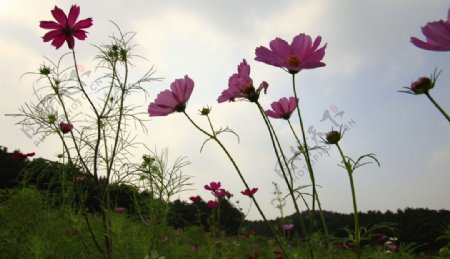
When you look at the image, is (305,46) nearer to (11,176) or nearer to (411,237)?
(11,176)

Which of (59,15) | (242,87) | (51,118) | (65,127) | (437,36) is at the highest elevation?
(59,15)

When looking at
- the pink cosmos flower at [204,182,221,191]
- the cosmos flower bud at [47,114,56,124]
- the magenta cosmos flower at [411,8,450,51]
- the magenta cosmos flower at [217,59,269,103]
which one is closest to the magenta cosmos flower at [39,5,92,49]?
the cosmos flower bud at [47,114,56,124]

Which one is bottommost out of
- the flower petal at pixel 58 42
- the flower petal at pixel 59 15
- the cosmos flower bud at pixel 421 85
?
the cosmos flower bud at pixel 421 85

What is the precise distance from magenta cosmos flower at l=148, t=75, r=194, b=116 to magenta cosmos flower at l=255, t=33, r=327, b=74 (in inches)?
17.2

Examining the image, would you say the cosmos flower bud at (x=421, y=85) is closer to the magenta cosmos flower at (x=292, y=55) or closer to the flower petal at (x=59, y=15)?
the magenta cosmos flower at (x=292, y=55)

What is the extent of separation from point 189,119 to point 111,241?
1145 millimetres

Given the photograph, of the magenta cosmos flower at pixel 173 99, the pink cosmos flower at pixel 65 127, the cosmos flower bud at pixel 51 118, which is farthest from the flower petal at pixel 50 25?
the magenta cosmos flower at pixel 173 99

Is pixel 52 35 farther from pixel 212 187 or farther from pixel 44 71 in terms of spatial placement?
pixel 212 187

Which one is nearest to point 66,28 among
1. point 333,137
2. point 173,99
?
point 173,99

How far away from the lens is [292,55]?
1.08 meters

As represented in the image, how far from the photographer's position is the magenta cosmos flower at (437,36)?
61 centimetres

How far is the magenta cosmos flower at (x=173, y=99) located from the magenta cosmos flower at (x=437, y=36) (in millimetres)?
920

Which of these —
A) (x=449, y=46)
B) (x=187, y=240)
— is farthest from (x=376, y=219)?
(x=449, y=46)

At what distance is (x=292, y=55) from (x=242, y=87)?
0.18 metres
